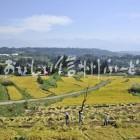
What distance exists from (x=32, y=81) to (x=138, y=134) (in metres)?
77.7

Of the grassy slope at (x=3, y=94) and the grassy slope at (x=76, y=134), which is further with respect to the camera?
the grassy slope at (x=3, y=94)

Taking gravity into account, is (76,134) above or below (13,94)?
above

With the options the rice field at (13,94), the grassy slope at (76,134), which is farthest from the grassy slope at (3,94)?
the grassy slope at (76,134)

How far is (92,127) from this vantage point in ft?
125

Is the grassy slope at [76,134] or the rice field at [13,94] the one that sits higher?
the grassy slope at [76,134]

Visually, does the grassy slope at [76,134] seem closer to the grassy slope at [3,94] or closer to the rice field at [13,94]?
the rice field at [13,94]

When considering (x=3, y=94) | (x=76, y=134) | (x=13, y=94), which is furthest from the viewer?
(x=13, y=94)

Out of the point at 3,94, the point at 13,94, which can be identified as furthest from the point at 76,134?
the point at 13,94

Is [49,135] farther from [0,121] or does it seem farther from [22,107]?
[22,107]

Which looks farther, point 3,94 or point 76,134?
point 3,94

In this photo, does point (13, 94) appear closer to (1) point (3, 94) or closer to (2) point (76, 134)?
(1) point (3, 94)

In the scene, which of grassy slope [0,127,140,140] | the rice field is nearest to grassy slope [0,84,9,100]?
the rice field

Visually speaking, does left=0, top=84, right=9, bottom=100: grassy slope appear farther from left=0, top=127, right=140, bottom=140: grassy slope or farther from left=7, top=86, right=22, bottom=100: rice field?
left=0, top=127, right=140, bottom=140: grassy slope

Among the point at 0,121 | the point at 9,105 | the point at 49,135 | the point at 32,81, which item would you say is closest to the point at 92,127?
the point at 49,135
